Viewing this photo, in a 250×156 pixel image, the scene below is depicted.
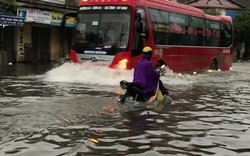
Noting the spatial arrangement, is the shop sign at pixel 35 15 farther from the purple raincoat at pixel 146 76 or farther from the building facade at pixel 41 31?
the purple raincoat at pixel 146 76

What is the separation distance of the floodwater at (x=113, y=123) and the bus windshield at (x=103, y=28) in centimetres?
235

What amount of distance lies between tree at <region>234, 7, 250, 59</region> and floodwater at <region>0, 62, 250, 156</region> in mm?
33245

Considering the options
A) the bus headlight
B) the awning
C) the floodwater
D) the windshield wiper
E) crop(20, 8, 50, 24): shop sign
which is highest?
crop(20, 8, 50, 24): shop sign

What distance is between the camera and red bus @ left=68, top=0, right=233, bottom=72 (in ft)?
51.3

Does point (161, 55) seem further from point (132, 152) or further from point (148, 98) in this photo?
point (132, 152)

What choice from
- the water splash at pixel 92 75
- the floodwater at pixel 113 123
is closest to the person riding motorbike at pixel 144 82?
the floodwater at pixel 113 123

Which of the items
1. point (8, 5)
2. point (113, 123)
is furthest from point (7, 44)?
point (113, 123)

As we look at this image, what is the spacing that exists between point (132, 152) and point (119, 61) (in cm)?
961

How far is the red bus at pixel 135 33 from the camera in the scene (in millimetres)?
15648

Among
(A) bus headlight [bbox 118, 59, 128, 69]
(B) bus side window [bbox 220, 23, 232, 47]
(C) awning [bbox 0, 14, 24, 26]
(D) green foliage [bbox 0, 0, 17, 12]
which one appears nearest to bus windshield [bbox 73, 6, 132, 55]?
(A) bus headlight [bbox 118, 59, 128, 69]

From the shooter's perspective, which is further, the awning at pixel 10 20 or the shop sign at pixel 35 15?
the shop sign at pixel 35 15

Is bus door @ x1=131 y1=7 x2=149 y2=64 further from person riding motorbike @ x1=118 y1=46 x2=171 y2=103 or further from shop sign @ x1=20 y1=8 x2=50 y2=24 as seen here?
shop sign @ x1=20 y1=8 x2=50 y2=24

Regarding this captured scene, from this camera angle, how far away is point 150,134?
23.7 ft

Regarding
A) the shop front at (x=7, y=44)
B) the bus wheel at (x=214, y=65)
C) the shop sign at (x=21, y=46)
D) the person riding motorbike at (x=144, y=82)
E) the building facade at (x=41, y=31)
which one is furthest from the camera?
the shop sign at (x=21, y=46)
